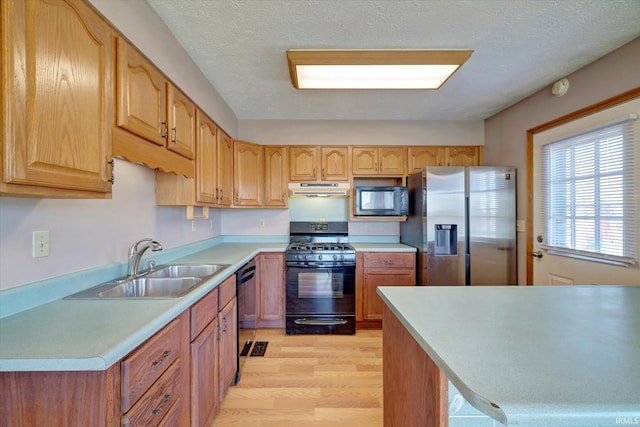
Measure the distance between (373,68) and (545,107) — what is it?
1.72 m

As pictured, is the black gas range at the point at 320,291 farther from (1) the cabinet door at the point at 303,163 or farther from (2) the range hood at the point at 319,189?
(1) the cabinet door at the point at 303,163

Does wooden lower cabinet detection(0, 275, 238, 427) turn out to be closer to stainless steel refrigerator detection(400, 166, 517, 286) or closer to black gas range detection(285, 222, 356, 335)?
black gas range detection(285, 222, 356, 335)

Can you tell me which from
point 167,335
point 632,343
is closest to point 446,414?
point 632,343

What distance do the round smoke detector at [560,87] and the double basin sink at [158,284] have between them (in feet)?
9.98

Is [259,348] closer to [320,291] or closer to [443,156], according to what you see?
[320,291]

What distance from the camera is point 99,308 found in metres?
1.09

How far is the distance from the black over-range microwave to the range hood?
7.1 inches

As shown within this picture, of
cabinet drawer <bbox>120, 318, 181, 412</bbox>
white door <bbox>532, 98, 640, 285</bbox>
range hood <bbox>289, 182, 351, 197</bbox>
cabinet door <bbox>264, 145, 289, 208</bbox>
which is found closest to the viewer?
cabinet drawer <bbox>120, 318, 181, 412</bbox>

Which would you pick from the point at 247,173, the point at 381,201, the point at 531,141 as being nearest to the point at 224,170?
the point at 247,173

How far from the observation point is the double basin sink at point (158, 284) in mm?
1311

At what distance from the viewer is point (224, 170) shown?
8.84ft

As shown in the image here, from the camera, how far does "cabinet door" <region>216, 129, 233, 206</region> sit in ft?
8.19

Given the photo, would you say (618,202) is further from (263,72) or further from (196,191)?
(196,191)

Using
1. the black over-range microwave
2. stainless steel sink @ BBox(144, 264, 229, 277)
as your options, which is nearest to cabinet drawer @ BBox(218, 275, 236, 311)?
stainless steel sink @ BBox(144, 264, 229, 277)
